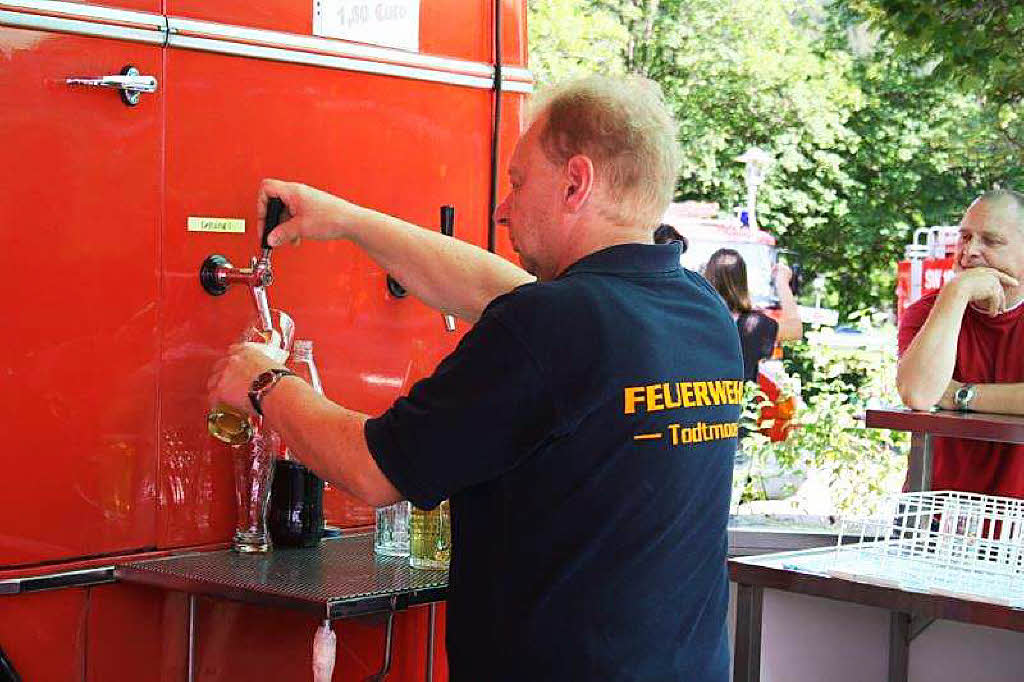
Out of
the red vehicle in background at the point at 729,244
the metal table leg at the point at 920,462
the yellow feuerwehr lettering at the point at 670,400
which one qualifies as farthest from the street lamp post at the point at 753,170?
the yellow feuerwehr lettering at the point at 670,400

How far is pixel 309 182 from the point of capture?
2936 millimetres

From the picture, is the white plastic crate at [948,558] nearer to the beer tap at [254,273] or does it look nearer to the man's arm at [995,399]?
the man's arm at [995,399]

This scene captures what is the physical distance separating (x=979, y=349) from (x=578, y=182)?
2386 millimetres

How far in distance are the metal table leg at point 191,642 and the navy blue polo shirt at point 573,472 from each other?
83 centimetres

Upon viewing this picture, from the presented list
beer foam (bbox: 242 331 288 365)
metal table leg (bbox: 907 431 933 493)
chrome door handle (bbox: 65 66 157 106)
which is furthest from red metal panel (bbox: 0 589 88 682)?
metal table leg (bbox: 907 431 933 493)

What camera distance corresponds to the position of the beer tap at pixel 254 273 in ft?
8.50

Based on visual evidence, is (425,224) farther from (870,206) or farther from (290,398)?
(870,206)

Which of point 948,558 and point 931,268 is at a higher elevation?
point 931,268

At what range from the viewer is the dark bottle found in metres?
2.85

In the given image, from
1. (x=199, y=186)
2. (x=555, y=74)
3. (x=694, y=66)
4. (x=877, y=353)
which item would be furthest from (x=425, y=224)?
(x=694, y=66)

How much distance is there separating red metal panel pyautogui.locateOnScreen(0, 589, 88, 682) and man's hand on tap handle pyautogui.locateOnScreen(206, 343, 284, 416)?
58 cm

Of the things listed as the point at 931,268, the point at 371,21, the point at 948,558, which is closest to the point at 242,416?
the point at 371,21

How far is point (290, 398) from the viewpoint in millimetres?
2062

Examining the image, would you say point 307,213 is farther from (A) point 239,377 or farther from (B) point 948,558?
(B) point 948,558
